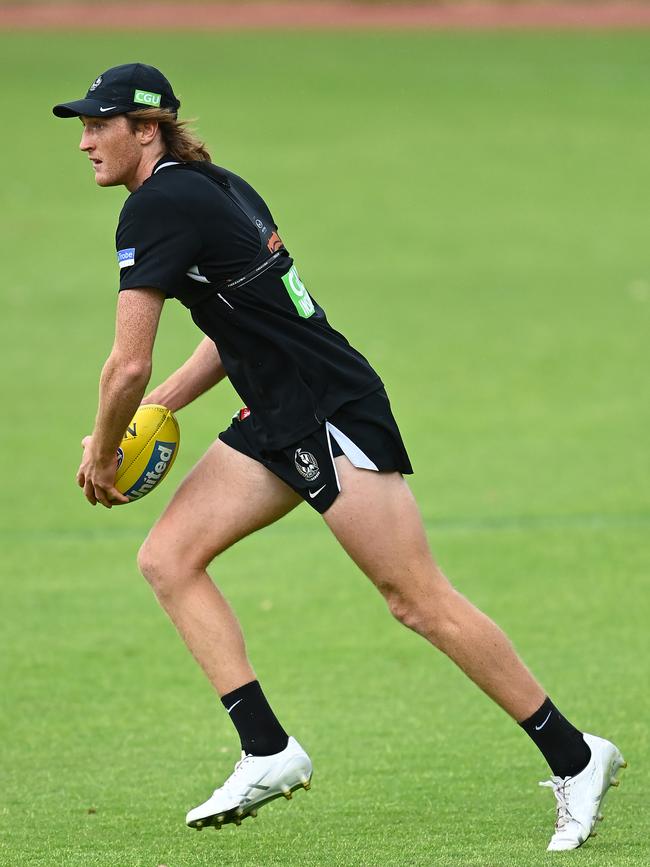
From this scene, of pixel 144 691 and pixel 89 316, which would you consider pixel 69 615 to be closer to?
pixel 144 691

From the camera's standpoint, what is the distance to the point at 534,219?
21047 mm

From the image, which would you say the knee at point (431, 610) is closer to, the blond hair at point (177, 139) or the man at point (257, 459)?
the man at point (257, 459)

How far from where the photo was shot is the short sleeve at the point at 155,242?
466 centimetres

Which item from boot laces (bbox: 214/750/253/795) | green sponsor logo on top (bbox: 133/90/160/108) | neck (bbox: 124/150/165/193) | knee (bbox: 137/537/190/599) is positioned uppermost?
green sponsor logo on top (bbox: 133/90/160/108)

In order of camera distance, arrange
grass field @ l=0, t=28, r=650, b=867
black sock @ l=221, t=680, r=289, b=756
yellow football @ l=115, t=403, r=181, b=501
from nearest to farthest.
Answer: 1. black sock @ l=221, t=680, r=289, b=756
2. yellow football @ l=115, t=403, r=181, b=501
3. grass field @ l=0, t=28, r=650, b=867

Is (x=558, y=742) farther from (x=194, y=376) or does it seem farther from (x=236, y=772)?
(x=194, y=376)

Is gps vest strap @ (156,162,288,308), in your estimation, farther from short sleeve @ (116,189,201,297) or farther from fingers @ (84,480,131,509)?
fingers @ (84,480,131,509)

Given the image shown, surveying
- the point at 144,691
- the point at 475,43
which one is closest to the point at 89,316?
the point at 144,691

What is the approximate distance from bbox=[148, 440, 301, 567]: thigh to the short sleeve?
71 centimetres

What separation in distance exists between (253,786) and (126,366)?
1.37m

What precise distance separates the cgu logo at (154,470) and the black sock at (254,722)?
740mm

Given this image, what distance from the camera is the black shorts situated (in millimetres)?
4926

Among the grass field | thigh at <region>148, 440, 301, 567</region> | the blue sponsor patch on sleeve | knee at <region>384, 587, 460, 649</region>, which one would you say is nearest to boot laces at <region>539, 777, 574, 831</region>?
the grass field

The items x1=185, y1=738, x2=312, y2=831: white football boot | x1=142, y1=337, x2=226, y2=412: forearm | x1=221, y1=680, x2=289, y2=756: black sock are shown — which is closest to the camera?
x1=185, y1=738, x2=312, y2=831: white football boot
